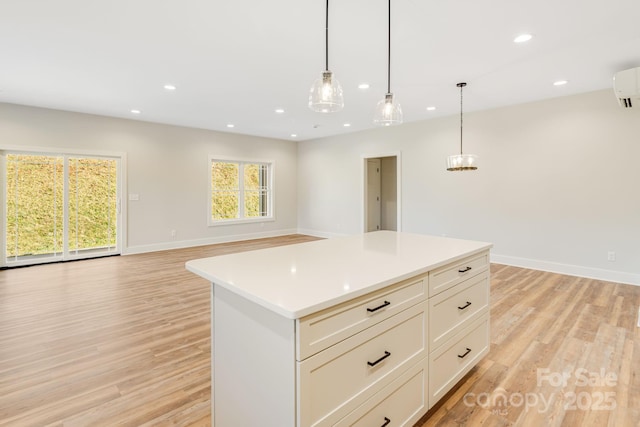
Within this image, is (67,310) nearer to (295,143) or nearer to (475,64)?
(475,64)

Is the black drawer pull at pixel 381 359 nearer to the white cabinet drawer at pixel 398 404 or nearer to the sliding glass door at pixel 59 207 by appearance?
the white cabinet drawer at pixel 398 404

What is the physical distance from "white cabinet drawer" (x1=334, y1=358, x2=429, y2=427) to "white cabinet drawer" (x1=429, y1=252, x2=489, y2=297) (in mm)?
399

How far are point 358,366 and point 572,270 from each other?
485cm

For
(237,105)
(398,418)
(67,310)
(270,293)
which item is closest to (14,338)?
(67,310)

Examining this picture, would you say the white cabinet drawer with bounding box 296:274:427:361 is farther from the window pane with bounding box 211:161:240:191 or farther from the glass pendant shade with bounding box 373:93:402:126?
the window pane with bounding box 211:161:240:191

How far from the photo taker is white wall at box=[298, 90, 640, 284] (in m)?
4.23

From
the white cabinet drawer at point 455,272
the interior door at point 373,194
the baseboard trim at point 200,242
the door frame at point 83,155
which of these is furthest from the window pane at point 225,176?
the white cabinet drawer at point 455,272

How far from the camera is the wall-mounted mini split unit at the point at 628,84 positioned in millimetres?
3375

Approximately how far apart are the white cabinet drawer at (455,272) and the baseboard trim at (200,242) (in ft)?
20.5

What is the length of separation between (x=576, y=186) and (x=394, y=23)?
150 inches

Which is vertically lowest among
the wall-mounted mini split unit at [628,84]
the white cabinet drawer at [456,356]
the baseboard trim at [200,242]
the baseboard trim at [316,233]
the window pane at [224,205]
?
the white cabinet drawer at [456,356]

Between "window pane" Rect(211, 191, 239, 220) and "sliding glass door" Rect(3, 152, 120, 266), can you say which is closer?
"sliding glass door" Rect(3, 152, 120, 266)

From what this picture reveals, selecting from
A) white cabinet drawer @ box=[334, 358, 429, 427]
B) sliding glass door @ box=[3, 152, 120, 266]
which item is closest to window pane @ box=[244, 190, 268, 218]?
sliding glass door @ box=[3, 152, 120, 266]

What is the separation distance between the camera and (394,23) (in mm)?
2631
